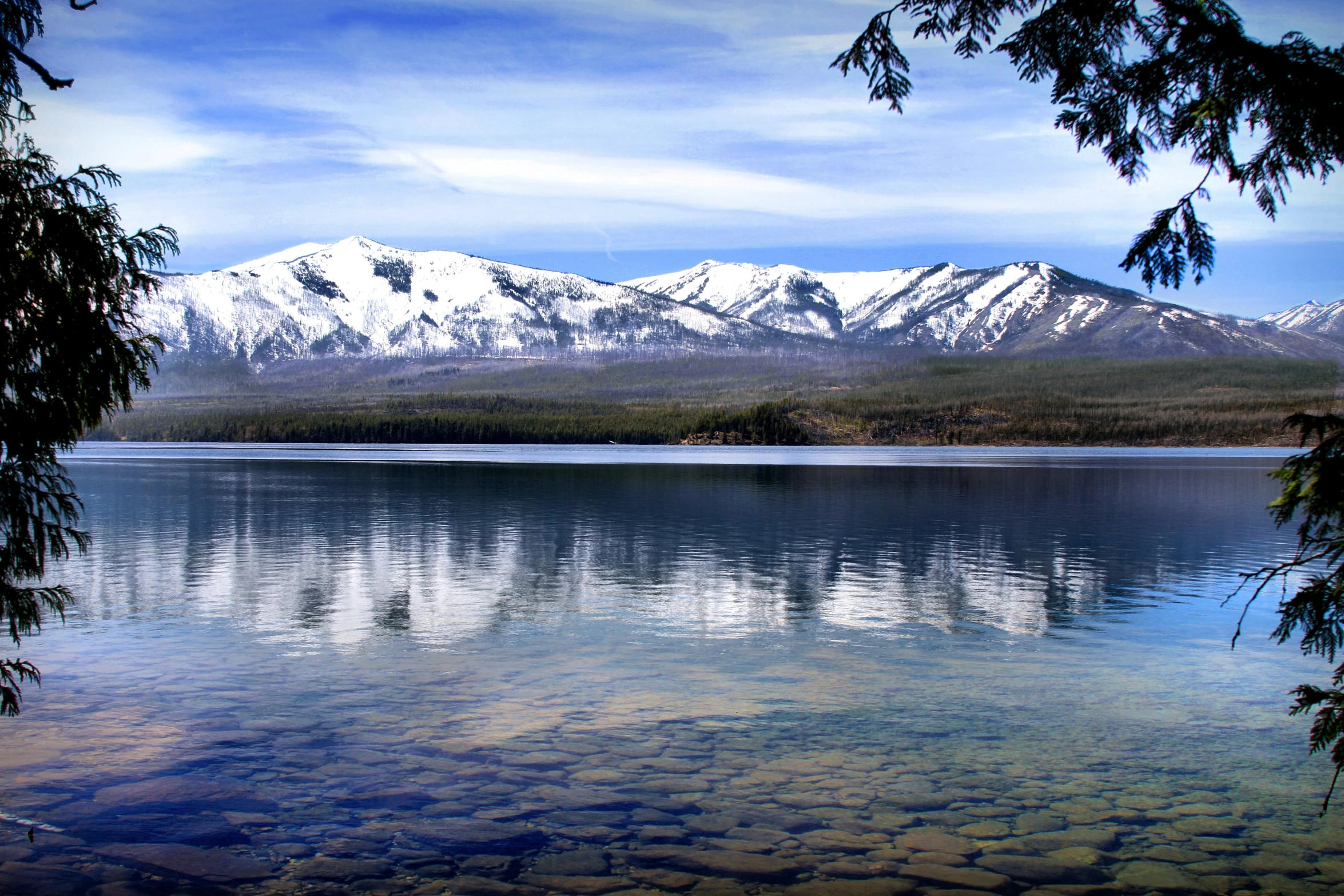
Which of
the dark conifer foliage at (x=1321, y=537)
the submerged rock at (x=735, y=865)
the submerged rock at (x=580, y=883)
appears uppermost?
the dark conifer foliage at (x=1321, y=537)

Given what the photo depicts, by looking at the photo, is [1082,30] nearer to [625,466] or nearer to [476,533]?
[476,533]

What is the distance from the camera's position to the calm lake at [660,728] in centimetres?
910

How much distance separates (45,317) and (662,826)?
6606mm

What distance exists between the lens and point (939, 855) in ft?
30.1

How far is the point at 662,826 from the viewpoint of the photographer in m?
9.84

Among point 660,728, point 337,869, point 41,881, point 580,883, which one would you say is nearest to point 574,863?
point 580,883

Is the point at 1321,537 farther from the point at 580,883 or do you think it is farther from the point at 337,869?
the point at 337,869

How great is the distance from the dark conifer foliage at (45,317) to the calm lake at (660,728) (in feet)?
11.1

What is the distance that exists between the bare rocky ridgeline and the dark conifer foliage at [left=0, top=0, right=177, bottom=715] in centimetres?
256

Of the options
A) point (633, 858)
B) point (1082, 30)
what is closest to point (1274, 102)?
point (1082, 30)

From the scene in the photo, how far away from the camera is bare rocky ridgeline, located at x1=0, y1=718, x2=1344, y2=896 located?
870 centimetres

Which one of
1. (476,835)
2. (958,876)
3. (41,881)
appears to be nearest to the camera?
(41,881)

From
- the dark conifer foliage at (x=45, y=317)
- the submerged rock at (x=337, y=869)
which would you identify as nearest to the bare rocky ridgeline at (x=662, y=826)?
the submerged rock at (x=337, y=869)

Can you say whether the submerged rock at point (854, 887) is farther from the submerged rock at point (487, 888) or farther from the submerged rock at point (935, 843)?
the submerged rock at point (487, 888)
